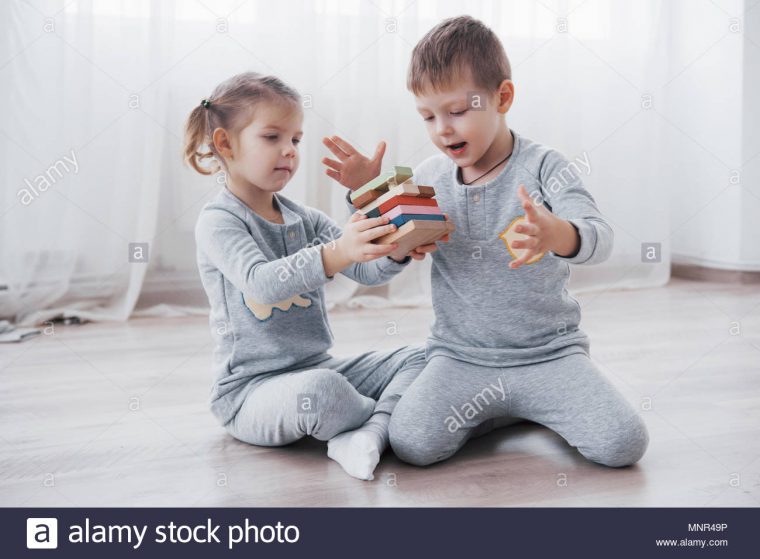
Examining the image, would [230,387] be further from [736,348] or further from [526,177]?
[736,348]

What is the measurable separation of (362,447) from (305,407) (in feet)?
0.30

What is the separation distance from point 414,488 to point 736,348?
957 millimetres

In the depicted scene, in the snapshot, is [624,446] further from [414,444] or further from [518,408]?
[414,444]

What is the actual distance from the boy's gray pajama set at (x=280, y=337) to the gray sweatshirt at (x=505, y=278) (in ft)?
0.32

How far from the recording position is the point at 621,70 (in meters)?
2.54

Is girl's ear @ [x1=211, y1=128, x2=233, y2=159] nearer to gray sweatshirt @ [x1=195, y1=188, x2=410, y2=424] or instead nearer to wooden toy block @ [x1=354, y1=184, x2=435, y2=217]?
gray sweatshirt @ [x1=195, y1=188, x2=410, y2=424]

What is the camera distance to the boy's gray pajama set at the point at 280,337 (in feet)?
3.44

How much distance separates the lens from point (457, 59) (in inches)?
41.3

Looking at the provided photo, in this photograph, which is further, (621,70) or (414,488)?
(621,70)

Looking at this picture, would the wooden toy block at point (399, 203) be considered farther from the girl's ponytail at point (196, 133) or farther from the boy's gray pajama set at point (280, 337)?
the girl's ponytail at point (196, 133)

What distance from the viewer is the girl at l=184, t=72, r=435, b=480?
41.1 inches

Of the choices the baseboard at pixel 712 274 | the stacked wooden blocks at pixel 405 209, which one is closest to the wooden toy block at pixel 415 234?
the stacked wooden blocks at pixel 405 209

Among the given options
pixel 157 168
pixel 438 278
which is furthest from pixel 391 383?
pixel 157 168

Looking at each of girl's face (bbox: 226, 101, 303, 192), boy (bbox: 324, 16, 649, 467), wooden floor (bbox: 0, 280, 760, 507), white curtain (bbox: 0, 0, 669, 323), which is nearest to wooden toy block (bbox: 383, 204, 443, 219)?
boy (bbox: 324, 16, 649, 467)
